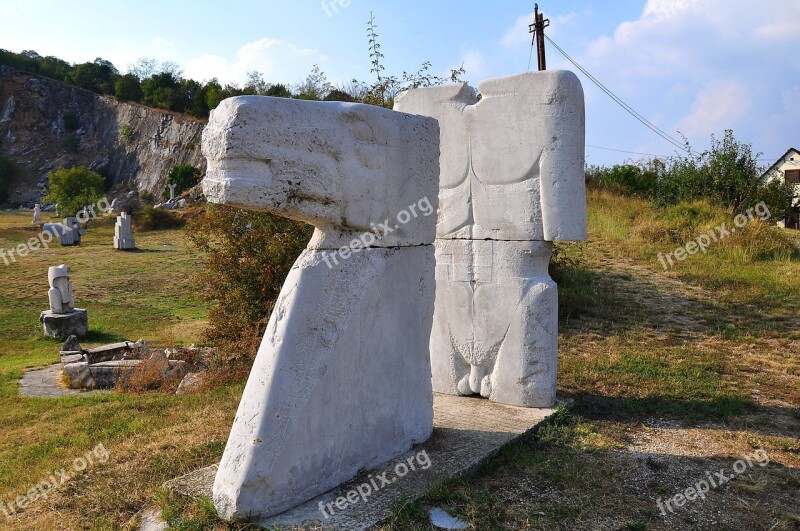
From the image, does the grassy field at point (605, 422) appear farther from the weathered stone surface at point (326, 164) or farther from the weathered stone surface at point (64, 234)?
the weathered stone surface at point (64, 234)

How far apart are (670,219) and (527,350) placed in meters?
10.3

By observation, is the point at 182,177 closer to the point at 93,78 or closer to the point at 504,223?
the point at 93,78

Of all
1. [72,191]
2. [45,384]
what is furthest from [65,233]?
[45,384]

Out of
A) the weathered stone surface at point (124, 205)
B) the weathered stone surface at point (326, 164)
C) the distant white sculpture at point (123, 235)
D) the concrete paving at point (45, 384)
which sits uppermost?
the weathered stone surface at point (124, 205)

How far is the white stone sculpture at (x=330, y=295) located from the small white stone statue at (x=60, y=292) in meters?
8.98

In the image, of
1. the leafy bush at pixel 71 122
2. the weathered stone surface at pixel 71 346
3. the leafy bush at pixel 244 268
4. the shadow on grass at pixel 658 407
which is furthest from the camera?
the leafy bush at pixel 71 122

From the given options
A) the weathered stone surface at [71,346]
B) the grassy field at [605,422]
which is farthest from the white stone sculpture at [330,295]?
the weathered stone surface at [71,346]

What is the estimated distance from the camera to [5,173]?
45031mm

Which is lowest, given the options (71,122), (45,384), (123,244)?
(45,384)

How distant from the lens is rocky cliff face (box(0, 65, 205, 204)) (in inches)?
1847

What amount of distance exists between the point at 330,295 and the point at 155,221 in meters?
25.3

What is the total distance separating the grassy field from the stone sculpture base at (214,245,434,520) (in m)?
0.36

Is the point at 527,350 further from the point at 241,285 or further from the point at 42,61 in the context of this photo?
the point at 42,61

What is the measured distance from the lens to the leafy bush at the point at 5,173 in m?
43.5
